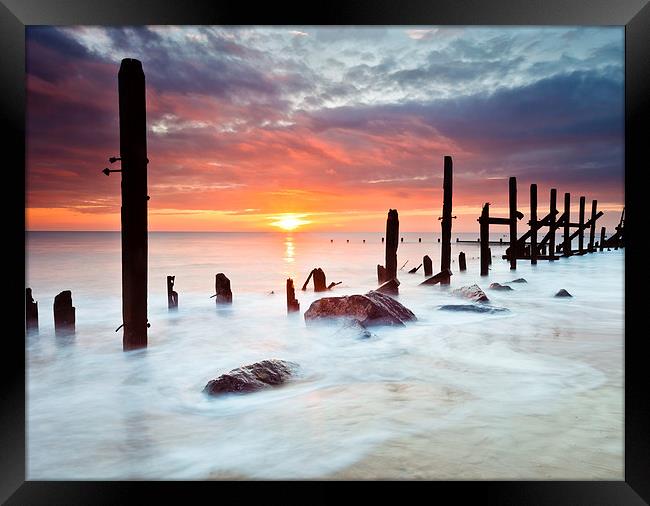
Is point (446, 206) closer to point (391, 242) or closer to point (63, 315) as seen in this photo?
point (391, 242)

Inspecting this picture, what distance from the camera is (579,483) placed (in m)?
2.73

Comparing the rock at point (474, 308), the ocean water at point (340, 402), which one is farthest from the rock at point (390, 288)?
the ocean water at point (340, 402)

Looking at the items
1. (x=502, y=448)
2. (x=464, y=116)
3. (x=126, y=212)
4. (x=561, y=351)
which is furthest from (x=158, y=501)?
(x=464, y=116)

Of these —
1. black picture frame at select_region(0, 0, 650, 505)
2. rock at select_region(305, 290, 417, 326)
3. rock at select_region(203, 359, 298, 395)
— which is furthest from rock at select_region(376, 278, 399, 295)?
black picture frame at select_region(0, 0, 650, 505)

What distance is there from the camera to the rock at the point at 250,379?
4418mm

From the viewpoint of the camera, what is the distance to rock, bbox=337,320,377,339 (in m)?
Answer: 6.77

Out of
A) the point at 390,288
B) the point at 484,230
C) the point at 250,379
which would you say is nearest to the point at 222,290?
the point at 390,288

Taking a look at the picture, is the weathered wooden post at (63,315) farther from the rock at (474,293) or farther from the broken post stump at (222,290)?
the rock at (474,293)

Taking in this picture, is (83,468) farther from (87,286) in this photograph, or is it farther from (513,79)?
(513,79)

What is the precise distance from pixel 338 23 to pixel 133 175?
349cm

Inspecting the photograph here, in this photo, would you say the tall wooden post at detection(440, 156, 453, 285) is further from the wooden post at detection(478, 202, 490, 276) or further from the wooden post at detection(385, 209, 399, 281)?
the wooden post at detection(478, 202, 490, 276)

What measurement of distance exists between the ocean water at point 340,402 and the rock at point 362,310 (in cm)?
30

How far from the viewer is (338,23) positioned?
292 centimetres

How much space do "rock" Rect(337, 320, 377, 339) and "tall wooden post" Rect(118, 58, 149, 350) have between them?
126 inches
